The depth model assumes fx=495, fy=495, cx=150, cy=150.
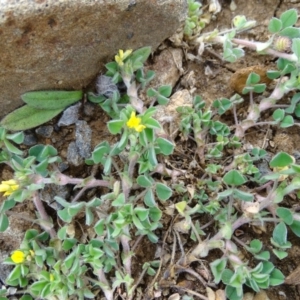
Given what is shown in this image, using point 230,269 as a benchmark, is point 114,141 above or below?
above

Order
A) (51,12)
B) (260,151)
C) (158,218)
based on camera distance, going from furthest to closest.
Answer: (260,151), (158,218), (51,12)

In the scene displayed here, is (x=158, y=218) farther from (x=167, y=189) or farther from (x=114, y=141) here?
(x=114, y=141)

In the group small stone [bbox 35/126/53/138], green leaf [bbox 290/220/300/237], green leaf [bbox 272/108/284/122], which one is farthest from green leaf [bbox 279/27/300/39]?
small stone [bbox 35/126/53/138]

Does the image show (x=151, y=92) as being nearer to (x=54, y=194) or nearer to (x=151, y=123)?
(x=151, y=123)

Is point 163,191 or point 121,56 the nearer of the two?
point 163,191

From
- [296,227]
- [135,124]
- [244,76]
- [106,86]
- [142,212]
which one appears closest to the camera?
[135,124]

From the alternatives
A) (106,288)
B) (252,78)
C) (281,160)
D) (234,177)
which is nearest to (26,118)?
(106,288)

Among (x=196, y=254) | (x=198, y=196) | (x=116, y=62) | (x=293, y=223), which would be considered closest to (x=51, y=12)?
(x=116, y=62)
